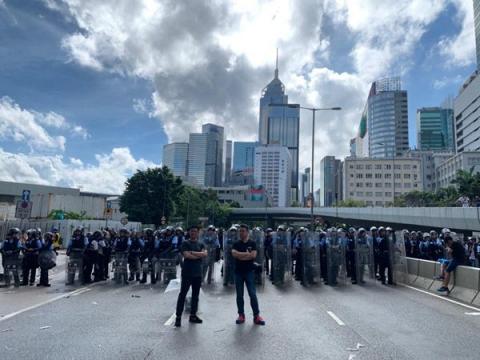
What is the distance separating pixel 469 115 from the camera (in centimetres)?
11731

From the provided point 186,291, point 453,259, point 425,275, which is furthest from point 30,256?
point 425,275

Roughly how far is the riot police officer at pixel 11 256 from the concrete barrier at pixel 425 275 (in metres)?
12.9

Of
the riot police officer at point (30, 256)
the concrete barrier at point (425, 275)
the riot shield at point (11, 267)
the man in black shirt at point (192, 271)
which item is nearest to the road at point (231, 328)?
the man in black shirt at point (192, 271)

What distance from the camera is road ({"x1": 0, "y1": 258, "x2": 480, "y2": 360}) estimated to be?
6051 millimetres

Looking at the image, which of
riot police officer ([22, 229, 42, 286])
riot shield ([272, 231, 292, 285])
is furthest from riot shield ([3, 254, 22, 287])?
riot shield ([272, 231, 292, 285])

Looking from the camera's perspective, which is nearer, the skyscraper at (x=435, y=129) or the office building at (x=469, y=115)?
the office building at (x=469, y=115)

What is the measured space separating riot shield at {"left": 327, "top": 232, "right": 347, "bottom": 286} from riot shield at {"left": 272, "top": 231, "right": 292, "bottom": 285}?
1.40 meters

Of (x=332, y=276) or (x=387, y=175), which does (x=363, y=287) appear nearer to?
(x=332, y=276)

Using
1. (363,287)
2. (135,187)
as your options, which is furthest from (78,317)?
(135,187)

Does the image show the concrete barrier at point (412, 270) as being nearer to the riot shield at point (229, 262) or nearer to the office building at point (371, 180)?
the riot shield at point (229, 262)

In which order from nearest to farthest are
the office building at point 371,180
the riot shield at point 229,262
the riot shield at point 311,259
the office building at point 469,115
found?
the riot shield at point 229,262, the riot shield at point 311,259, the office building at point 469,115, the office building at point 371,180

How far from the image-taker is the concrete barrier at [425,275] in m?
13.6

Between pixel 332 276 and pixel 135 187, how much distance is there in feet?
143

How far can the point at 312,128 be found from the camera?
32625 millimetres
